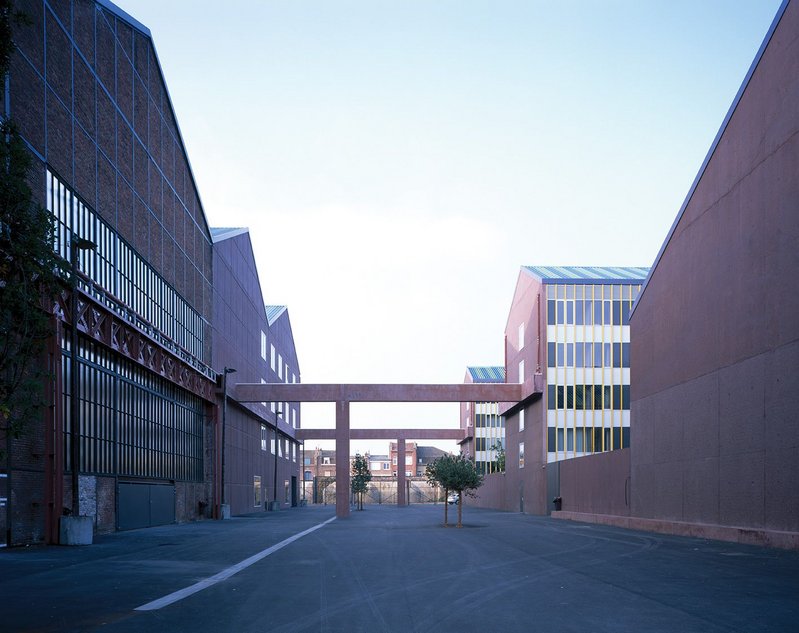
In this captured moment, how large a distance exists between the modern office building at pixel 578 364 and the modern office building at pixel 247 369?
65.4 ft

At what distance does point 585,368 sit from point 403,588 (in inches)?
1726

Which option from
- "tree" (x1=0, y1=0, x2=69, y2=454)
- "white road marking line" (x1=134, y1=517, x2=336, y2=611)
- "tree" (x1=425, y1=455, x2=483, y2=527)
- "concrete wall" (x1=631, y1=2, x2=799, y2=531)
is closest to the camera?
"white road marking line" (x1=134, y1=517, x2=336, y2=611)

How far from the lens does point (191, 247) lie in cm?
4519

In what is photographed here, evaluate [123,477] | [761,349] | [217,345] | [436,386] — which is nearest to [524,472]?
[436,386]

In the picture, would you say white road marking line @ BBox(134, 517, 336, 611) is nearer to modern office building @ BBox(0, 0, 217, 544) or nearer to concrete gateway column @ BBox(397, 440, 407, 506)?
modern office building @ BBox(0, 0, 217, 544)

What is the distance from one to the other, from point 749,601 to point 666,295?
866 inches

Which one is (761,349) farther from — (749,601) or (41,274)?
(41,274)

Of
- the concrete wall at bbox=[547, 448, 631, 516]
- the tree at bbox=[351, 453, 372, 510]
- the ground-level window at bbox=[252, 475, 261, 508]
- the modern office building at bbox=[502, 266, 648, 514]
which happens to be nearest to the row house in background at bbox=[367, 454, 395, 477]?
the tree at bbox=[351, 453, 372, 510]

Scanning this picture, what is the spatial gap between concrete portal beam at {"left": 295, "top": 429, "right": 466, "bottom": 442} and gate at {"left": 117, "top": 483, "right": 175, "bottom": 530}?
46899mm

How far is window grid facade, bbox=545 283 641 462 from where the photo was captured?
5491 centimetres

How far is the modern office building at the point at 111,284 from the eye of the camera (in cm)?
2480

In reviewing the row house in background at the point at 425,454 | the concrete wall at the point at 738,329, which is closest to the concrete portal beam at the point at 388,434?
the concrete wall at the point at 738,329

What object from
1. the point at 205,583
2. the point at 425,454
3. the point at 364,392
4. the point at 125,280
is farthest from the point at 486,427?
the point at 205,583

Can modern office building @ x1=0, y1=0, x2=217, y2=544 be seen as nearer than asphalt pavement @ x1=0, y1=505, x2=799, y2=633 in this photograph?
No
